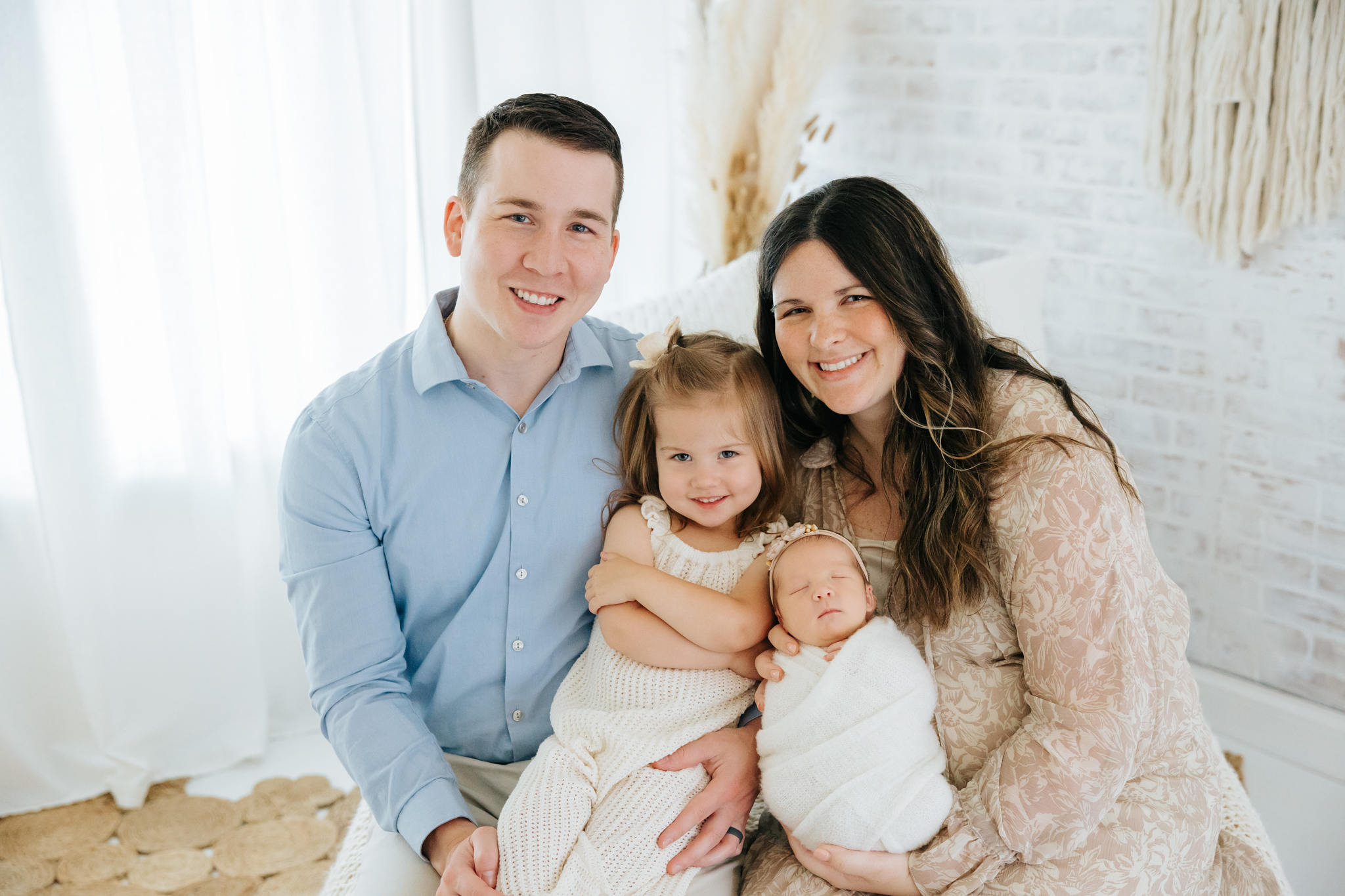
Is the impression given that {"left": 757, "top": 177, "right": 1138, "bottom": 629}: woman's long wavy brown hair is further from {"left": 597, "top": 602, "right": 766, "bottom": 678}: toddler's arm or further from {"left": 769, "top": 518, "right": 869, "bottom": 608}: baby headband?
{"left": 597, "top": 602, "right": 766, "bottom": 678}: toddler's arm

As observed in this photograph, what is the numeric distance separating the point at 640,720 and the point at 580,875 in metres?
0.22

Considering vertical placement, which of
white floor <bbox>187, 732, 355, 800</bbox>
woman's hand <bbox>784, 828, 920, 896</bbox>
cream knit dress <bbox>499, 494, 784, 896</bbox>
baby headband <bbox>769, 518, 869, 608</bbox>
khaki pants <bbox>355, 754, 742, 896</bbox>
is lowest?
white floor <bbox>187, 732, 355, 800</bbox>

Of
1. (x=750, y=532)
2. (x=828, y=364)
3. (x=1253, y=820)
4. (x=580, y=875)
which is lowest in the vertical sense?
(x=1253, y=820)

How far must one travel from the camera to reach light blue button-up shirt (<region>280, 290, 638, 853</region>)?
4.85 feet

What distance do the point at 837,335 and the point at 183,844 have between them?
6.14 ft

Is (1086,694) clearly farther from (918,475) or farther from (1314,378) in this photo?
(1314,378)

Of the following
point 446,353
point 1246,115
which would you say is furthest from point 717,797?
point 1246,115

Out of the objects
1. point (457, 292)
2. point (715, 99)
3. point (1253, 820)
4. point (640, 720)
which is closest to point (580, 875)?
point (640, 720)

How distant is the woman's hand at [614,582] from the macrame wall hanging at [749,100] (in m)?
1.44

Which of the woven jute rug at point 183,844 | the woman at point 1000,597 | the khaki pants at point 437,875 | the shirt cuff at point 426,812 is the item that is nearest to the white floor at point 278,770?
the woven jute rug at point 183,844

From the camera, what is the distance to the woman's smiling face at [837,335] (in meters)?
1.42

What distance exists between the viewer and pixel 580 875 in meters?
1.29

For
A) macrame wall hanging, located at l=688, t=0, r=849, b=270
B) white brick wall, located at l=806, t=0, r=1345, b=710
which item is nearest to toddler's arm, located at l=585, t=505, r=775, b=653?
white brick wall, located at l=806, t=0, r=1345, b=710

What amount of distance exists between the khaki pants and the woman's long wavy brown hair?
1.59 feet
